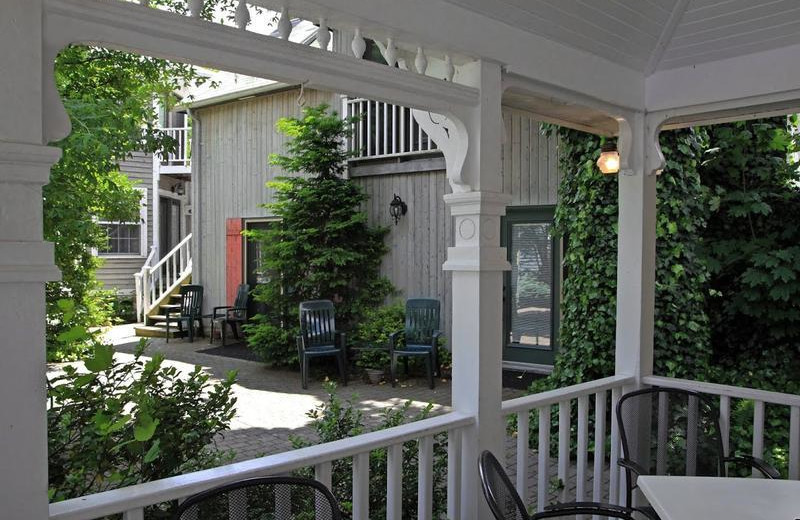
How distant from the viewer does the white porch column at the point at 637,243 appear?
356cm

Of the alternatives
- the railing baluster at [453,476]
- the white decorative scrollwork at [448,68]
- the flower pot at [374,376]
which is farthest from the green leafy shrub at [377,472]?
the flower pot at [374,376]

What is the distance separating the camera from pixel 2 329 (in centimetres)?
148

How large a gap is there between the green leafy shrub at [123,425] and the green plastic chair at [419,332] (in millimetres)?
4733

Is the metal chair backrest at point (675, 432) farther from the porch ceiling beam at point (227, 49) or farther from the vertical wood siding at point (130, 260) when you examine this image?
the vertical wood siding at point (130, 260)

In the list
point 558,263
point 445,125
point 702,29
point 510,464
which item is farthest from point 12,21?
point 558,263

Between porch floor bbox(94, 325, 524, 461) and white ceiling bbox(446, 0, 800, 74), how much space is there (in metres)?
2.65

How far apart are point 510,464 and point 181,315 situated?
25.7 ft

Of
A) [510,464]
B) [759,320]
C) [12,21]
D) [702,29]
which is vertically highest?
[702,29]

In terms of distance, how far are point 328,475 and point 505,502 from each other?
59 centimetres

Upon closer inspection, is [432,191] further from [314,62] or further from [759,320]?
[314,62]

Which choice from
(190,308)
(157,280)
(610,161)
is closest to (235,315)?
(190,308)

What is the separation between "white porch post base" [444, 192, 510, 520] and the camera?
2590 mm

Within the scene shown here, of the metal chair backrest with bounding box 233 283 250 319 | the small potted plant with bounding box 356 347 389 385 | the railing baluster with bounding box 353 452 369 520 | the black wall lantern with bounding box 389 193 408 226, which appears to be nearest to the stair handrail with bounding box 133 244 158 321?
the metal chair backrest with bounding box 233 283 250 319

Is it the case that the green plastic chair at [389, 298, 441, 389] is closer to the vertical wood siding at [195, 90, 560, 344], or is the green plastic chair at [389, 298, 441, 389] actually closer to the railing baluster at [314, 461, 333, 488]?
the vertical wood siding at [195, 90, 560, 344]
